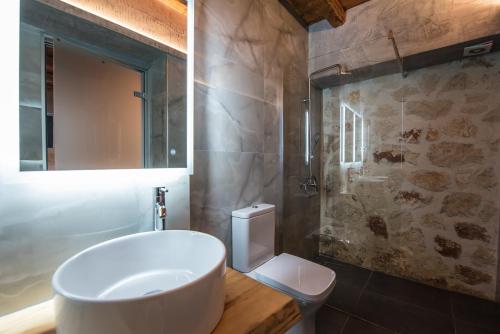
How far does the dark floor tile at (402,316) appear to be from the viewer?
5.35 ft

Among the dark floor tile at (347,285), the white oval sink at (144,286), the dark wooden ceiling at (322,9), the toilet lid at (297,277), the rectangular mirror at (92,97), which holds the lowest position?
the dark floor tile at (347,285)

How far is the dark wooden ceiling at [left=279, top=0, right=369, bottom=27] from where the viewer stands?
2.09 m

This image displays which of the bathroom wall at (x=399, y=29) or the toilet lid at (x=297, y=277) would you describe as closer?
the toilet lid at (x=297, y=277)

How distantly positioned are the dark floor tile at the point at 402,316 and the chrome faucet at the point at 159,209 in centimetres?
172

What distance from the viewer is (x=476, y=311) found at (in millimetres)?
1785

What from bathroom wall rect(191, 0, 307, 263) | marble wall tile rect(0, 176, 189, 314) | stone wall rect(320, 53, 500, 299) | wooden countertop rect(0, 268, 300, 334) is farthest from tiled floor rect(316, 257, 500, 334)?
marble wall tile rect(0, 176, 189, 314)

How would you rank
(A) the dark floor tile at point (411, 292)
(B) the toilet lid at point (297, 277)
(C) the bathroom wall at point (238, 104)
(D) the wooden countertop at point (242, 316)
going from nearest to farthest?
(D) the wooden countertop at point (242, 316) < (B) the toilet lid at point (297, 277) < (C) the bathroom wall at point (238, 104) < (A) the dark floor tile at point (411, 292)

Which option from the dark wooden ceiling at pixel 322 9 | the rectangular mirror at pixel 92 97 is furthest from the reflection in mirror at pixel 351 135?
the rectangular mirror at pixel 92 97

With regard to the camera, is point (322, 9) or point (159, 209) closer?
point (159, 209)

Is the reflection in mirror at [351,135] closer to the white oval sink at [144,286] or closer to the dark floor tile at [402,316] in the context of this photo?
the dark floor tile at [402,316]

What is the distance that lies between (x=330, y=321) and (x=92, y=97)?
2100 mm

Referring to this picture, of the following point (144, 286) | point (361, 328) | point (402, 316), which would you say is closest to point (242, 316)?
point (144, 286)

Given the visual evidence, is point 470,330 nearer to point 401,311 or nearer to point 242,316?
point 401,311

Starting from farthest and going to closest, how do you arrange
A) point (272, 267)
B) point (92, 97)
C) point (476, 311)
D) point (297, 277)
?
point (476, 311) → point (272, 267) → point (297, 277) → point (92, 97)
